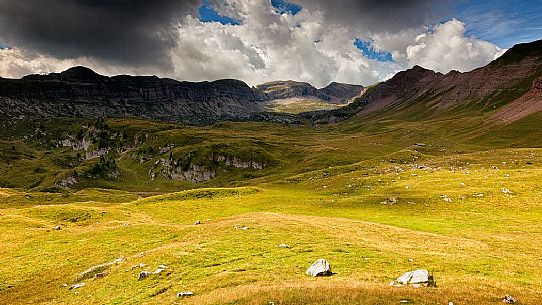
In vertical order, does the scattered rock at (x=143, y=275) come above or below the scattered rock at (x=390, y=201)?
above

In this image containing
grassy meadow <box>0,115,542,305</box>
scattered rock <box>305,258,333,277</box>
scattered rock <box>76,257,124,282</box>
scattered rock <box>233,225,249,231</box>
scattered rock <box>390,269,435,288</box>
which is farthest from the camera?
scattered rock <box>233,225,249,231</box>

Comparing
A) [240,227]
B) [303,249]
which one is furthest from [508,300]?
[240,227]

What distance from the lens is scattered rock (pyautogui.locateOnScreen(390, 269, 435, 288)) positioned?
73.0ft

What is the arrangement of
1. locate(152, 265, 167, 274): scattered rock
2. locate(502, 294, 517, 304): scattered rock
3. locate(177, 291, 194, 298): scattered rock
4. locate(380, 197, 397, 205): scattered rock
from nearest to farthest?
locate(502, 294, 517, 304): scattered rock, locate(177, 291, 194, 298): scattered rock, locate(152, 265, 167, 274): scattered rock, locate(380, 197, 397, 205): scattered rock

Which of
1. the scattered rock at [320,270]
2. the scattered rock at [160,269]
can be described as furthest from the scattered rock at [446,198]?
the scattered rock at [160,269]

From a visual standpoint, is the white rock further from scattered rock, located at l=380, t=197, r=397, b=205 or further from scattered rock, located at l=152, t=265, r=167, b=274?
scattered rock, located at l=380, t=197, r=397, b=205

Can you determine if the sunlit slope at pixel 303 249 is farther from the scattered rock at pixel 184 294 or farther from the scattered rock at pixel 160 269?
the scattered rock at pixel 160 269

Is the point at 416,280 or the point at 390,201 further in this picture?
the point at 390,201

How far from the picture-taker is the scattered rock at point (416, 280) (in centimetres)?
2226

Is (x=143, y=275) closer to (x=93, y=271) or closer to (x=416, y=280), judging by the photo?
(x=93, y=271)

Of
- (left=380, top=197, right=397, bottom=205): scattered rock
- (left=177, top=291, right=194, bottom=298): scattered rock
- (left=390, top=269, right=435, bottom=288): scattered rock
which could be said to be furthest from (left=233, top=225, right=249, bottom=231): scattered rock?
(left=380, top=197, right=397, bottom=205): scattered rock

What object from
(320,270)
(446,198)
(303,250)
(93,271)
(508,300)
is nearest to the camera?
(508,300)

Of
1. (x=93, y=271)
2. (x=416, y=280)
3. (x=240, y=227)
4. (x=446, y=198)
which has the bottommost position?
(x=93, y=271)

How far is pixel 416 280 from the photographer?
73.9 feet
